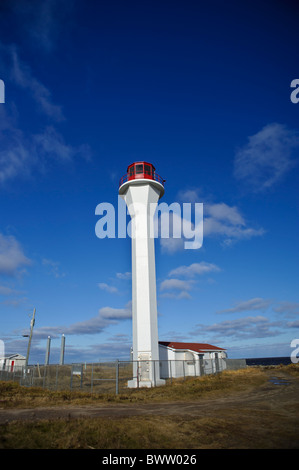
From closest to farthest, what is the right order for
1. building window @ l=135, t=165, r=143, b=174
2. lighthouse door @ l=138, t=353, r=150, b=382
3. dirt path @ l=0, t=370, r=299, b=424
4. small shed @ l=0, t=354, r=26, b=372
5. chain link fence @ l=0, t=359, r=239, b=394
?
dirt path @ l=0, t=370, r=299, b=424, lighthouse door @ l=138, t=353, r=150, b=382, chain link fence @ l=0, t=359, r=239, b=394, building window @ l=135, t=165, r=143, b=174, small shed @ l=0, t=354, r=26, b=372

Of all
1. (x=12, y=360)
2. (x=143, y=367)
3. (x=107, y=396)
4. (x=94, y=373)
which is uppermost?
(x=12, y=360)

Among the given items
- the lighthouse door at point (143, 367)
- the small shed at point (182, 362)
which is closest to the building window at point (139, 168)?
the lighthouse door at point (143, 367)

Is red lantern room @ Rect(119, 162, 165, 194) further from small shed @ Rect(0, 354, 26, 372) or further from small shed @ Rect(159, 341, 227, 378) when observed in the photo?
small shed @ Rect(0, 354, 26, 372)

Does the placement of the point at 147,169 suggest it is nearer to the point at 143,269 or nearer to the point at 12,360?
the point at 143,269

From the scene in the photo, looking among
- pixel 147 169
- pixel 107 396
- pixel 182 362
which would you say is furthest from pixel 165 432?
pixel 147 169

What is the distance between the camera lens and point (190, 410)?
1577 centimetres

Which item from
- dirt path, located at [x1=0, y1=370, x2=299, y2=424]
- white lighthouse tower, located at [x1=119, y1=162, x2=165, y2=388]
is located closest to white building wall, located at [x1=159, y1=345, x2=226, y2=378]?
white lighthouse tower, located at [x1=119, y1=162, x2=165, y2=388]

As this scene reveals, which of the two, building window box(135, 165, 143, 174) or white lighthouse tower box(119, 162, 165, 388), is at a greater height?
building window box(135, 165, 143, 174)

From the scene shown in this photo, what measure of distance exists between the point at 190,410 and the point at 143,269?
52.5 ft

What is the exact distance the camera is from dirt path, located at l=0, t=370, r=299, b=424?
14256 mm

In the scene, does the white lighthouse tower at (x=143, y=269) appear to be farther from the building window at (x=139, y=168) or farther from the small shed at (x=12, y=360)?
the small shed at (x=12, y=360)

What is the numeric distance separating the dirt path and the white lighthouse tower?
29.3ft

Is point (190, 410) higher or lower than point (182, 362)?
lower
